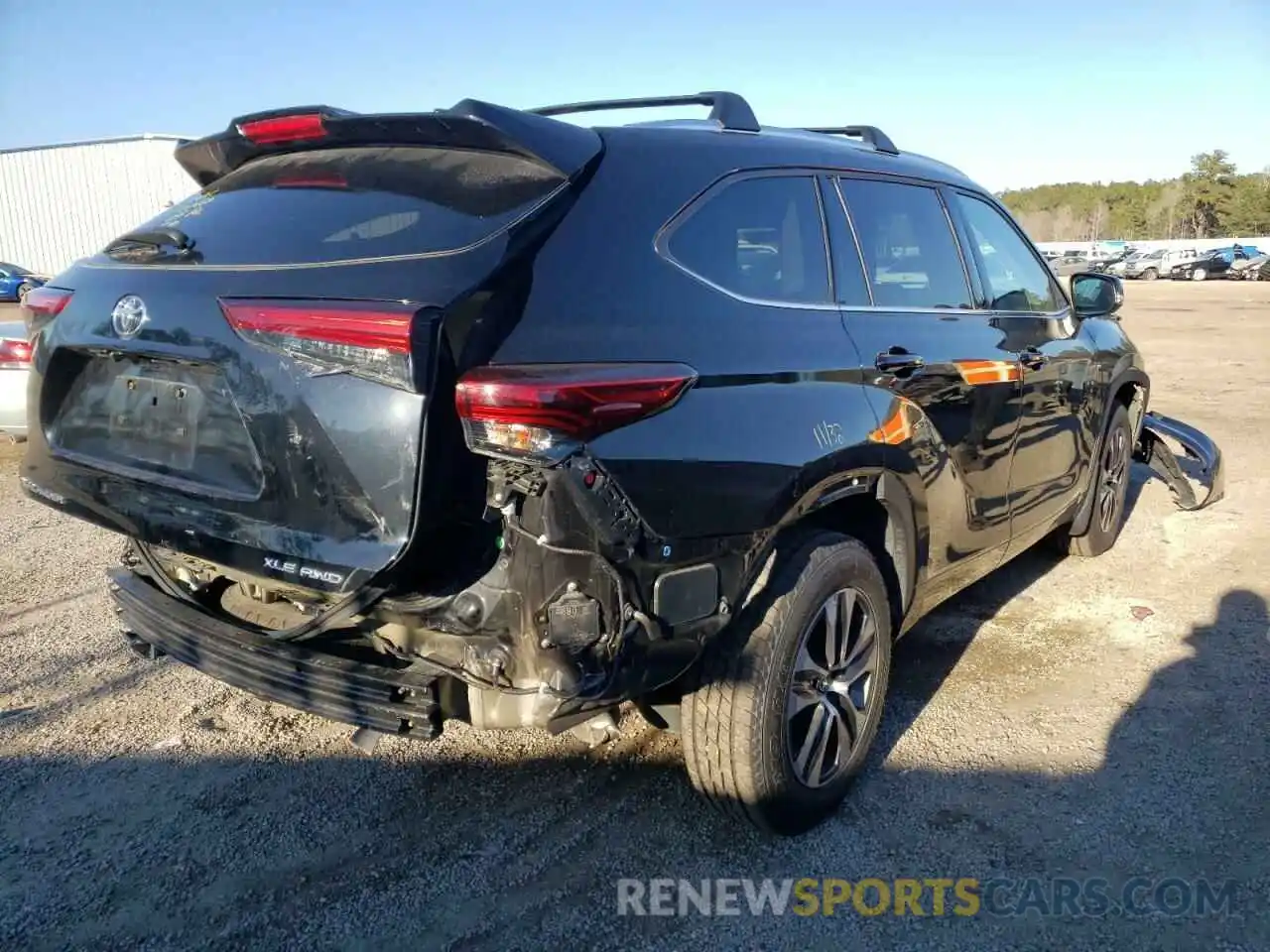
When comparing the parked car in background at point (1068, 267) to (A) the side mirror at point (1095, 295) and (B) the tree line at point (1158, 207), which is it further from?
(B) the tree line at point (1158, 207)

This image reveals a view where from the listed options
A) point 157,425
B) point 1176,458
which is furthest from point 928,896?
point 1176,458

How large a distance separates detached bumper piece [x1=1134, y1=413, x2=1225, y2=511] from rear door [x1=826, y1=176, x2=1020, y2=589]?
302 centimetres

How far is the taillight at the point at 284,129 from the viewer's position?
103 inches

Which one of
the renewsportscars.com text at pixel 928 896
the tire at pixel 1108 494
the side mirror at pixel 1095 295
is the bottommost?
the renewsportscars.com text at pixel 928 896

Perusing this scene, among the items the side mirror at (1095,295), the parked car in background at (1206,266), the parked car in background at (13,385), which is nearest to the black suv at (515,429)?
the side mirror at (1095,295)

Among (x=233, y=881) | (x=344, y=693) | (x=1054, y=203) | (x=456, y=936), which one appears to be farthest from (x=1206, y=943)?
(x=1054, y=203)

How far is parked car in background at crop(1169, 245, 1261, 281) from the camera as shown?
155ft

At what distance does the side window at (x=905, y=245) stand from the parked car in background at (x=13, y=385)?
228 inches

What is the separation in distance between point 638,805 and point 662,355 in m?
1.49

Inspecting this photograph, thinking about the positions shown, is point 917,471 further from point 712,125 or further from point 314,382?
point 314,382

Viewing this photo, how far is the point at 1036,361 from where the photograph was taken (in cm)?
399

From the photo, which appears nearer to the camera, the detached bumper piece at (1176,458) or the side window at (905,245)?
the side window at (905,245)

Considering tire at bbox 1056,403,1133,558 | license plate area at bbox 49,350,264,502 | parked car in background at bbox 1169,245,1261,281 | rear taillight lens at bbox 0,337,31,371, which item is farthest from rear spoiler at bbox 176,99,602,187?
parked car in background at bbox 1169,245,1261,281

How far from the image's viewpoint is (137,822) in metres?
2.89
